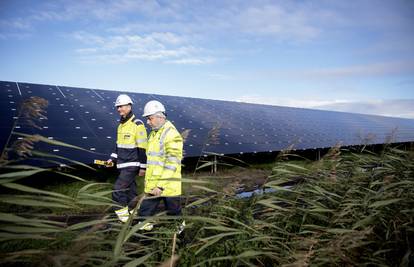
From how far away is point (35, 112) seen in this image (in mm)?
1462

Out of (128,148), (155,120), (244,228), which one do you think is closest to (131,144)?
(128,148)

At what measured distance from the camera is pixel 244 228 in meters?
2.78

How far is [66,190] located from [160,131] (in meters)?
4.00

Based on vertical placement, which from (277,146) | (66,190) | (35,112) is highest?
(35,112)

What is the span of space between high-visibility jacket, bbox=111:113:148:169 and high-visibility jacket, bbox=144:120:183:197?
84cm

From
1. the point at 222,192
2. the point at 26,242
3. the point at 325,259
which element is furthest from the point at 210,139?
the point at 26,242

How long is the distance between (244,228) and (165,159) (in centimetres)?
188

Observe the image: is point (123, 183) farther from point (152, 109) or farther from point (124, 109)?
point (152, 109)

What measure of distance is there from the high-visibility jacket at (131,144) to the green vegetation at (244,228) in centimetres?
190

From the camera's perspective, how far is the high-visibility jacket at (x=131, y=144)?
5.32 metres

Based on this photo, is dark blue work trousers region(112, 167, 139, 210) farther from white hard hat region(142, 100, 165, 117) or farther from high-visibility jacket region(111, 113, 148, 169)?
white hard hat region(142, 100, 165, 117)

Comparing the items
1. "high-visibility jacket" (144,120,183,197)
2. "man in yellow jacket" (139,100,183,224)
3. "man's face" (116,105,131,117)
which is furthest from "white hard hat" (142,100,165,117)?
"man's face" (116,105,131,117)

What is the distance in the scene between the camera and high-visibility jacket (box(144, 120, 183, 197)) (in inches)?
164

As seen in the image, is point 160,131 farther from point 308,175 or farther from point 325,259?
point 325,259
